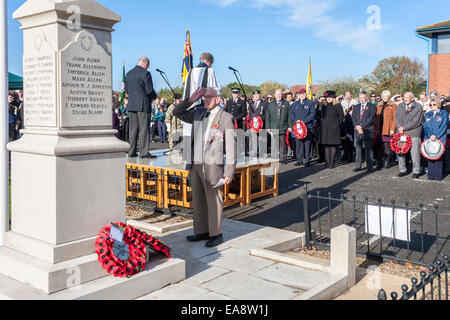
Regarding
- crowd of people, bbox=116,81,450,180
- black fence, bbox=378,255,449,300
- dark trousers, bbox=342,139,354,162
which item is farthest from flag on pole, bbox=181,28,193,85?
black fence, bbox=378,255,449,300

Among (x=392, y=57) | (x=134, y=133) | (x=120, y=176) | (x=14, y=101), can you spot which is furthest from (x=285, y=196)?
(x=392, y=57)

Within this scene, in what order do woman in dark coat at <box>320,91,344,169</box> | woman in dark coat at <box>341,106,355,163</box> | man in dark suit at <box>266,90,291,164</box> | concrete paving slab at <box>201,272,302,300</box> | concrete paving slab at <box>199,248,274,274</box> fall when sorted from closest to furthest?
concrete paving slab at <box>201,272,302,300</box>, concrete paving slab at <box>199,248,274,274</box>, woman in dark coat at <box>320,91,344,169</box>, woman in dark coat at <box>341,106,355,163</box>, man in dark suit at <box>266,90,291,164</box>

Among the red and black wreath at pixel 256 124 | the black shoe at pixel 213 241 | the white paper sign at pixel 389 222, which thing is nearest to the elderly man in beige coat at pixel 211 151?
the black shoe at pixel 213 241

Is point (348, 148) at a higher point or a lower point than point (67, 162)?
lower

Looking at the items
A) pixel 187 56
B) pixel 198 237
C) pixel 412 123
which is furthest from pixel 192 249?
pixel 187 56

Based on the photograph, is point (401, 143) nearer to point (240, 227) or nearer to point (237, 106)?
point (237, 106)

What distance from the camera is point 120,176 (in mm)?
4645

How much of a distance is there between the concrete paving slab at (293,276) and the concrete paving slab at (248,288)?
11 centimetres

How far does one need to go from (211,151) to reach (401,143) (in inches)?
292

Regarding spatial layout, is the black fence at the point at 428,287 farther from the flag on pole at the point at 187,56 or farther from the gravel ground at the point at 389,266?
the flag on pole at the point at 187,56

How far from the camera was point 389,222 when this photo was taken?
209 inches

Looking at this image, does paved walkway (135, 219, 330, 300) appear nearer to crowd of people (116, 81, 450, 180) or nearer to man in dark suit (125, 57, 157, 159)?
man in dark suit (125, 57, 157, 159)

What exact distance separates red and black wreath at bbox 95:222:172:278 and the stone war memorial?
0.26ft

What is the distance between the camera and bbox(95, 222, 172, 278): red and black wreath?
4.22 meters
